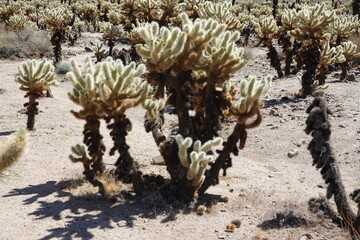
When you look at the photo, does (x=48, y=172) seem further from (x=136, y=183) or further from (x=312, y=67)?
(x=312, y=67)

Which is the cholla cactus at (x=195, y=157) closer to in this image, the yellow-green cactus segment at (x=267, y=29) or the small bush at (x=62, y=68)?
the yellow-green cactus segment at (x=267, y=29)

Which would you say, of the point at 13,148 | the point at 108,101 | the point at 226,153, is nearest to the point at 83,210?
the point at 108,101

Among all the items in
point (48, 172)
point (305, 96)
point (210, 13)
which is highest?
point (210, 13)

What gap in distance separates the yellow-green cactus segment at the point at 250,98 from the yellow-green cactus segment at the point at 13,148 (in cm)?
370

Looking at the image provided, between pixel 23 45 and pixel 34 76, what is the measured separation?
12.7m

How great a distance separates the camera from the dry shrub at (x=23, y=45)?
19375mm

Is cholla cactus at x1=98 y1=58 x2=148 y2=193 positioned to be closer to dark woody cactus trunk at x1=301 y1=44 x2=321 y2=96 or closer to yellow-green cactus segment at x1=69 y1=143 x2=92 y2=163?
yellow-green cactus segment at x1=69 y1=143 x2=92 y2=163

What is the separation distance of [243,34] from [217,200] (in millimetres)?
22924

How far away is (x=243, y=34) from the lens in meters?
27.6

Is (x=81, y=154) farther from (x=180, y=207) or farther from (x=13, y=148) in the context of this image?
(x=13, y=148)

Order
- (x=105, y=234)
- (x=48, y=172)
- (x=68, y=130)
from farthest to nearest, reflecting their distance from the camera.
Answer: (x=68, y=130) < (x=48, y=172) < (x=105, y=234)

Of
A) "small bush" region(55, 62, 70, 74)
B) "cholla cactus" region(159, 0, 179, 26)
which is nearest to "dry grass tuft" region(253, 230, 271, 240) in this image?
"cholla cactus" region(159, 0, 179, 26)

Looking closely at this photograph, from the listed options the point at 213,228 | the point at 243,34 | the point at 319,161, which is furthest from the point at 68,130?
the point at 243,34

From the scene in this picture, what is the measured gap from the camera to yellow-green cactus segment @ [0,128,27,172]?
2250 mm
